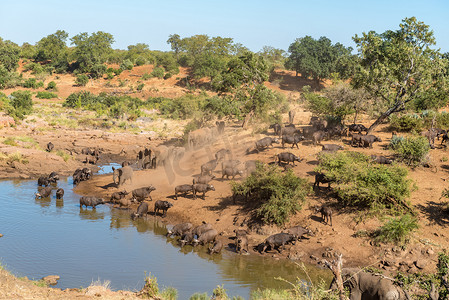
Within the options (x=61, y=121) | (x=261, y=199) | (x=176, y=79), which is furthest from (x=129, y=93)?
(x=261, y=199)

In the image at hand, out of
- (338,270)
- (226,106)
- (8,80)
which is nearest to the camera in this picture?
(338,270)

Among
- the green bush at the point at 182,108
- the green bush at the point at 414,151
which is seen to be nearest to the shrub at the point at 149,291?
the green bush at the point at 414,151

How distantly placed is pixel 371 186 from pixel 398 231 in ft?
8.50

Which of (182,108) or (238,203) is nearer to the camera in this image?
(238,203)

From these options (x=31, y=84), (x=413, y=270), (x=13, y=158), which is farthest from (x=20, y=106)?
(x=413, y=270)

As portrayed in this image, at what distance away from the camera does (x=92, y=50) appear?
8412 cm

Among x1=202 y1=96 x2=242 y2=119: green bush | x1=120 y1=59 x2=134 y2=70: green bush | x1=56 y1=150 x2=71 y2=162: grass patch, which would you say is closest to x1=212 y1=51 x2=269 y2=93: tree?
x1=202 y1=96 x2=242 y2=119: green bush

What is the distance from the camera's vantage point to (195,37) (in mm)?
97500

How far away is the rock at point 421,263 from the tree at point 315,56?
192 feet

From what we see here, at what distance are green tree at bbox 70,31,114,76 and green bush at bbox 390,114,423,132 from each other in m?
63.8

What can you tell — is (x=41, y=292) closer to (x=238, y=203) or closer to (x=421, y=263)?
(x=238, y=203)

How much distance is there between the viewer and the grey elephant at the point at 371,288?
31.5 feet

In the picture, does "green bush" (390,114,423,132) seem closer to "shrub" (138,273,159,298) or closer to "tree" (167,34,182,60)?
"shrub" (138,273,159,298)

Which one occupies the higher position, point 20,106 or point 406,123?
point 406,123
